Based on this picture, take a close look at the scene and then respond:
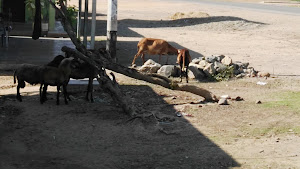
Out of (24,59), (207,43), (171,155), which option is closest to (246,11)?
(207,43)

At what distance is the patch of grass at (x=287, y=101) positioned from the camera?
1235 cm

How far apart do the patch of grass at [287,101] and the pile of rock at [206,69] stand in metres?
2.17

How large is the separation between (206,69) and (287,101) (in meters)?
3.07

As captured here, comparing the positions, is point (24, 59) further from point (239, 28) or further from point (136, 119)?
point (239, 28)

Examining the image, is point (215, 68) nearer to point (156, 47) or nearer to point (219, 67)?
point (219, 67)

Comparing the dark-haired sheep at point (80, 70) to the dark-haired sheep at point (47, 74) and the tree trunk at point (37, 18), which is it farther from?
the tree trunk at point (37, 18)

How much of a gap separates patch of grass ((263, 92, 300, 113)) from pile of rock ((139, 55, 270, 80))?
2174 mm

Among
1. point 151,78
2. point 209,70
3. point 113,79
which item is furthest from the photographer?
point 209,70

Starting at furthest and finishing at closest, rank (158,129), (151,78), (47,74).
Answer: (151,78) → (47,74) → (158,129)

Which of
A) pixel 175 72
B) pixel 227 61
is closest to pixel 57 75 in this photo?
pixel 175 72

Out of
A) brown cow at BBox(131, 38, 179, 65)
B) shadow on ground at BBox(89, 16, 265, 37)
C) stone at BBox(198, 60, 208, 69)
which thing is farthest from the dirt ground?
shadow on ground at BBox(89, 16, 265, 37)

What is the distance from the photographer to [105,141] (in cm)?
966

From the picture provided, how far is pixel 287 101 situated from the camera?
12883 mm

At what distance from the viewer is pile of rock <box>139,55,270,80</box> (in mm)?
15516
